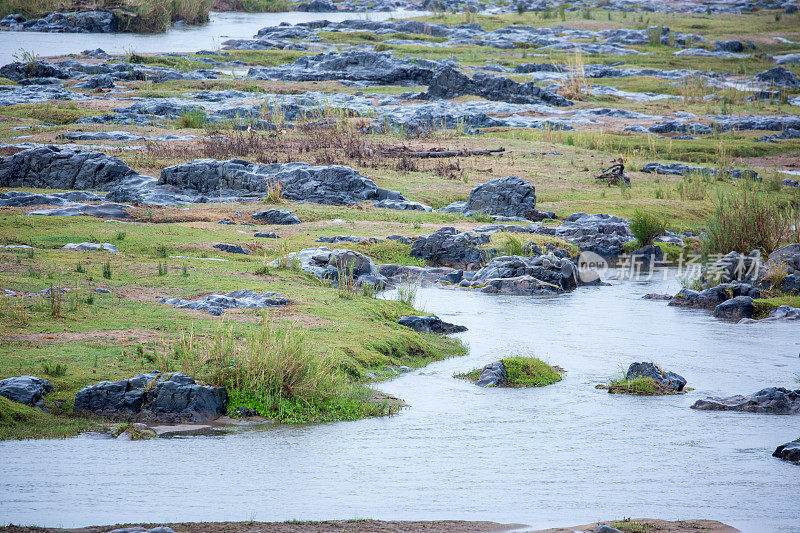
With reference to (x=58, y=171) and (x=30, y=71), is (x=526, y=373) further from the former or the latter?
(x=30, y=71)

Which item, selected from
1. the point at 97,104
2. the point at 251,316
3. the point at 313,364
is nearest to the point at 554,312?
the point at 251,316


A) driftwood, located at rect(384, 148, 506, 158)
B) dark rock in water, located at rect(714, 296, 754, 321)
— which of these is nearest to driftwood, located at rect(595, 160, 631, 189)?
driftwood, located at rect(384, 148, 506, 158)

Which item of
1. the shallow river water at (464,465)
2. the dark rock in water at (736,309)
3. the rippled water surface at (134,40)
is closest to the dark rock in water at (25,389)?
the shallow river water at (464,465)

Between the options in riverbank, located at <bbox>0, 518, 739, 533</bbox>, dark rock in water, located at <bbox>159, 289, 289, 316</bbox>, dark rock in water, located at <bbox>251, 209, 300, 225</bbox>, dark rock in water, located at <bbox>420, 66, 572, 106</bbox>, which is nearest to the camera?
riverbank, located at <bbox>0, 518, 739, 533</bbox>

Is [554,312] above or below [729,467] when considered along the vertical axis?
below

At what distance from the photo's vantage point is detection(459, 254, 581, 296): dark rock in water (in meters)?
20.2

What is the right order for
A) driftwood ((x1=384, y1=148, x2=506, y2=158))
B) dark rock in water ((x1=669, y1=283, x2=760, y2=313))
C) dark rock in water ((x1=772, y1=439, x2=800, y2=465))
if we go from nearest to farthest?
dark rock in water ((x1=772, y1=439, x2=800, y2=465)), dark rock in water ((x1=669, y1=283, x2=760, y2=313)), driftwood ((x1=384, y1=148, x2=506, y2=158))

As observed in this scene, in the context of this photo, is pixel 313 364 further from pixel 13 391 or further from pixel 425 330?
pixel 425 330

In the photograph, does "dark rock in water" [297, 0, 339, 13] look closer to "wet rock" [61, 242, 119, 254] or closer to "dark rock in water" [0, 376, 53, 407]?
"wet rock" [61, 242, 119, 254]

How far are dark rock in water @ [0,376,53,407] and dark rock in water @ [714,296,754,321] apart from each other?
44.8 ft

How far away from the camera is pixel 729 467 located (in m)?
9.41

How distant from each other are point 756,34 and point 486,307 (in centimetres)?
6713

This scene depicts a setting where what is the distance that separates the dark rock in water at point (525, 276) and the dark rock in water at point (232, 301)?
639cm

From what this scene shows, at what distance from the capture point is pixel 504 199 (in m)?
26.4
